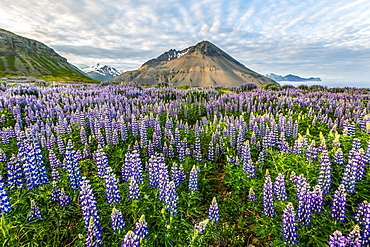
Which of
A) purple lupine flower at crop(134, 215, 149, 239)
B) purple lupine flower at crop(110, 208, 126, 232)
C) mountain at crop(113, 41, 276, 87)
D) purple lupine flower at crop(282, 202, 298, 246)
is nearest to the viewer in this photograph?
purple lupine flower at crop(134, 215, 149, 239)

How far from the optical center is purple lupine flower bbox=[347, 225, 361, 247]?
3.00 m

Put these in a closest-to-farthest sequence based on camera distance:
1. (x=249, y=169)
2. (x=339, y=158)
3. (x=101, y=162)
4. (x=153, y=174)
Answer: (x=339, y=158), (x=101, y=162), (x=153, y=174), (x=249, y=169)

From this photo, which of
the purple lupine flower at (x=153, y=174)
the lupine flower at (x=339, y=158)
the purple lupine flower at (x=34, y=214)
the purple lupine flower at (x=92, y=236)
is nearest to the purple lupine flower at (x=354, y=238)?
the lupine flower at (x=339, y=158)

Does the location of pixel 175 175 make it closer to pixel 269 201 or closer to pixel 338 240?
pixel 269 201

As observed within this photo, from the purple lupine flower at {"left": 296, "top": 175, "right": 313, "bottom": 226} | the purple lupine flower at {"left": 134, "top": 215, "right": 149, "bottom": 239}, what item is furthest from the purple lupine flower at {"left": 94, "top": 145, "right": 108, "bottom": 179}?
the purple lupine flower at {"left": 296, "top": 175, "right": 313, "bottom": 226}

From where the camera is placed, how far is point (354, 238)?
125 inches

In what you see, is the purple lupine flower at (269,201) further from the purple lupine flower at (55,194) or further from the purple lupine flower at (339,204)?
the purple lupine flower at (55,194)

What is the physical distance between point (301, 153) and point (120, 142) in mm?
7545

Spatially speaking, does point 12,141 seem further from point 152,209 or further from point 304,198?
point 304,198

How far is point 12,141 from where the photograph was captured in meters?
8.62

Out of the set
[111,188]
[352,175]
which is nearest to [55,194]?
[111,188]

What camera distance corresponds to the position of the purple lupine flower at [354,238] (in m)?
3.00

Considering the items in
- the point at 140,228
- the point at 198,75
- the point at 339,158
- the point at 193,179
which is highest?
the point at 198,75

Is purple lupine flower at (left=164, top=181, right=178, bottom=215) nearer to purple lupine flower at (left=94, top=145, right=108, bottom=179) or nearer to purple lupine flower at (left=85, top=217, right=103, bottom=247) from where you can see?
purple lupine flower at (left=85, top=217, right=103, bottom=247)
